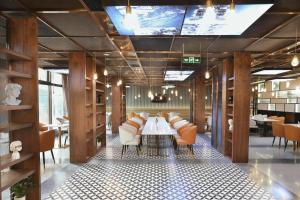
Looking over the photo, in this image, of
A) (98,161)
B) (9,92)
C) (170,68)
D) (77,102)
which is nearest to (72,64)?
(77,102)

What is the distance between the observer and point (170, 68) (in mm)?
9094

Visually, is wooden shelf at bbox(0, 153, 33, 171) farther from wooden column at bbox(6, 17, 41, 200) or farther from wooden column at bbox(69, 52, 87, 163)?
wooden column at bbox(69, 52, 87, 163)

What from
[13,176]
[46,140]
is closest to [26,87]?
[13,176]

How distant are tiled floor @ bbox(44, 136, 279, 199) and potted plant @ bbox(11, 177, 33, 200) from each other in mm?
900

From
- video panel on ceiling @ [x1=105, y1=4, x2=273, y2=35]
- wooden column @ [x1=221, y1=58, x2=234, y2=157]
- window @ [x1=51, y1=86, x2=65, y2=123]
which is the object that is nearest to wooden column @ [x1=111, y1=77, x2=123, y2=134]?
window @ [x1=51, y1=86, x2=65, y2=123]

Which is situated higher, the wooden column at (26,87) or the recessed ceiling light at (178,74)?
the recessed ceiling light at (178,74)

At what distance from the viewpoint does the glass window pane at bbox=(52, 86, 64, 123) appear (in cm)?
1157

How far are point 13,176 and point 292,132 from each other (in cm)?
792

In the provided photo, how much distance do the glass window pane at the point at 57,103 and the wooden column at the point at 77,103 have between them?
19.3ft

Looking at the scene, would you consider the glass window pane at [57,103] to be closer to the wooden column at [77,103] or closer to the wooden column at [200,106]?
the wooden column at [77,103]

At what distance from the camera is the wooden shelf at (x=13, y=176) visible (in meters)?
2.78

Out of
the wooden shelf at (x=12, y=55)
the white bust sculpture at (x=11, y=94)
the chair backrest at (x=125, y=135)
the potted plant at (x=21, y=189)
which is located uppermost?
the wooden shelf at (x=12, y=55)

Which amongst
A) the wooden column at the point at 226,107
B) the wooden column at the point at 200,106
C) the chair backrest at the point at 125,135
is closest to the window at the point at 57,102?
the chair backrest at the point at 125,135

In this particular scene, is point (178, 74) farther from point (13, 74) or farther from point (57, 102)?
point (13, 74)
